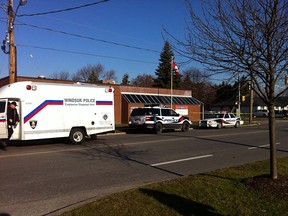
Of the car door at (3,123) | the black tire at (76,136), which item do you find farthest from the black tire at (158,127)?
the car door at (3,123)

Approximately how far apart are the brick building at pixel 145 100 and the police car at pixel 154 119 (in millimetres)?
10540

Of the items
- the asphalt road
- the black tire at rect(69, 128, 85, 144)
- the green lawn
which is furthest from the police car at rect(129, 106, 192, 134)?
the green lawn

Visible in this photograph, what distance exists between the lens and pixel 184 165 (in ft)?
35.8

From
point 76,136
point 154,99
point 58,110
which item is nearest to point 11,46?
point 58,110

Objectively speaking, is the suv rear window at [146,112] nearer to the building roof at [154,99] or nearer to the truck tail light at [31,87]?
the truck tail light at [31,87]

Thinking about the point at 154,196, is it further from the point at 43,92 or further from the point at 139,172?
the point at 43,92

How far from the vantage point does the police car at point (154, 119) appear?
25047mm

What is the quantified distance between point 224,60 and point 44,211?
418cm

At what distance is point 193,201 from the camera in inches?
233

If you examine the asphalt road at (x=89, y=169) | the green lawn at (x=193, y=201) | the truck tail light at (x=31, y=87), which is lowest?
the asphalt road at (x=89, y=169)

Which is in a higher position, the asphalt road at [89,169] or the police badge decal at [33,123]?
the police badge decal at [33,123]

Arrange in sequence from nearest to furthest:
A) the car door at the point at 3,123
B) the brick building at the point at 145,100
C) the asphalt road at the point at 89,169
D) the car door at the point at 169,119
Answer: the asphalt road at the point at 89,169 < the car door at the point at 3,123 < the car door at the point at 169,119 < the brick building at the point at 145,100

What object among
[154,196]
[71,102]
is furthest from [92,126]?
[154,196]

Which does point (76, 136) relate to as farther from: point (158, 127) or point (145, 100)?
point (145, 100)
